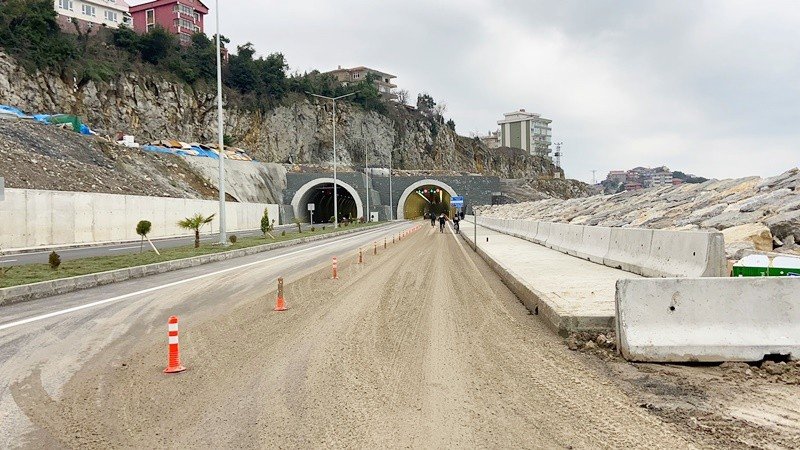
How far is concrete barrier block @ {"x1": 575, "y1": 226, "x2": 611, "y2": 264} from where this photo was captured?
48.6 feet

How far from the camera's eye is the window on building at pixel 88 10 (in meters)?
86.1

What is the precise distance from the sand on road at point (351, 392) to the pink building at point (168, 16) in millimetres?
94752

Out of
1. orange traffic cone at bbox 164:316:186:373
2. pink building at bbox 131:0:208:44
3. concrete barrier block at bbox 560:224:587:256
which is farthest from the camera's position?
pink building at bbox 131:0:208:44

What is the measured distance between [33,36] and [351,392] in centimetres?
7123

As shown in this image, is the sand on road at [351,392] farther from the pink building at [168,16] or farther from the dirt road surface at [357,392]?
the pink building at [168,16]

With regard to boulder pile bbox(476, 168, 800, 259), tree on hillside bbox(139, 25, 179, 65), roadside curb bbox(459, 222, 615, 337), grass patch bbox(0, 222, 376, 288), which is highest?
tree on hillside bbox(139, 25, 179, 65)

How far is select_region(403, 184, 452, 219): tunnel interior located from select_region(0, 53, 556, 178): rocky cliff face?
27.3 ft

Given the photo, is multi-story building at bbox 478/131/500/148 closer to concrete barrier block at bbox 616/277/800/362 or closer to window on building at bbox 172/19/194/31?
window on building at bbox 172/19/194/31

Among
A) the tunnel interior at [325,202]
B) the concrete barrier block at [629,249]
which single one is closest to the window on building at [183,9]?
the tunnel interior at [325,202]

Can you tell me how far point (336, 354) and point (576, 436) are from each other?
3.26 metres

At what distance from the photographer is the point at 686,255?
974 cm

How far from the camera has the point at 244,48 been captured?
9875 cm

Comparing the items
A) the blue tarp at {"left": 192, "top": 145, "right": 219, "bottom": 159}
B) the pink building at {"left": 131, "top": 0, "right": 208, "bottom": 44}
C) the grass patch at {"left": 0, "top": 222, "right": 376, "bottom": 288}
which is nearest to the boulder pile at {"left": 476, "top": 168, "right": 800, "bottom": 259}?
the grass patch at {"left": 0, "top": 222, "right": 376, "bottom": 288}

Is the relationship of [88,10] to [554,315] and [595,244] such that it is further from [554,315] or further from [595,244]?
[554,315]
